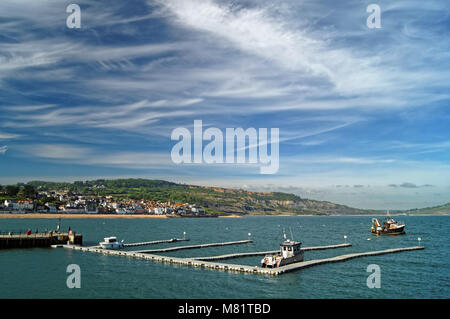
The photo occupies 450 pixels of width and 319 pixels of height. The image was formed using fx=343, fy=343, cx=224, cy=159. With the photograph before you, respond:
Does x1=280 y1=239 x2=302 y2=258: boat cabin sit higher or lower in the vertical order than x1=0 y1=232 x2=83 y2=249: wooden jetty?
higher

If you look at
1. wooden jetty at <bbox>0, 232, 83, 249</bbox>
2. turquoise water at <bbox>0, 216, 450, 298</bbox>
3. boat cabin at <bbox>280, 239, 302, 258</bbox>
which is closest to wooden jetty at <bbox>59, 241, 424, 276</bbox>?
turquoise water at <bbox>0, 216, 450, 298</bbox>

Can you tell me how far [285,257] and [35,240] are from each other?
51100 mm

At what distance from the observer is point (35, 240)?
69188mm

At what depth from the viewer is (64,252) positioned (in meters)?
62.5

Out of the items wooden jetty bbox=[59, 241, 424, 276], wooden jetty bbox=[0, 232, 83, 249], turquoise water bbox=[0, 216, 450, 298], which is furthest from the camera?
Answer: wooden jetty bbox=[0, 232, 83, 249]

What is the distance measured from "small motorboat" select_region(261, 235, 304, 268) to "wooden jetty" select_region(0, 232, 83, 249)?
44683mm

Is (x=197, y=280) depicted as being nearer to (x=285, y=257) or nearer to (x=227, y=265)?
(x=227, y=265)

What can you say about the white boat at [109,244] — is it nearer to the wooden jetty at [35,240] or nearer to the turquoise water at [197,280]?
the turquoise water at [197,280]

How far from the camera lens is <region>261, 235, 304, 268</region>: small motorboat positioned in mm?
47250

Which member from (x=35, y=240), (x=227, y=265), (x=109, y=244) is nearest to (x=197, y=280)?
(x=227, y=265)

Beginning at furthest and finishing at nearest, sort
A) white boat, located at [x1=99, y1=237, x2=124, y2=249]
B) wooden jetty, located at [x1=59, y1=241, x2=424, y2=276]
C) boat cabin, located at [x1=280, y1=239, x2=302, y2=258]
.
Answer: white boat, located at [x1=99, y1=237, x2=124, y2=249] → boat cabin, located at [x1=280, y1=239, x2=302, y2=258] → wooden jetty, located at [x1=59, y1=241, x2=424, y2=276]

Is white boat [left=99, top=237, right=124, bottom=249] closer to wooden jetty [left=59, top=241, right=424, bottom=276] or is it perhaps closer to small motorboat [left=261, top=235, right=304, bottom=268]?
wooden jetty [left=59, top=241, right=424, bottom=276]
